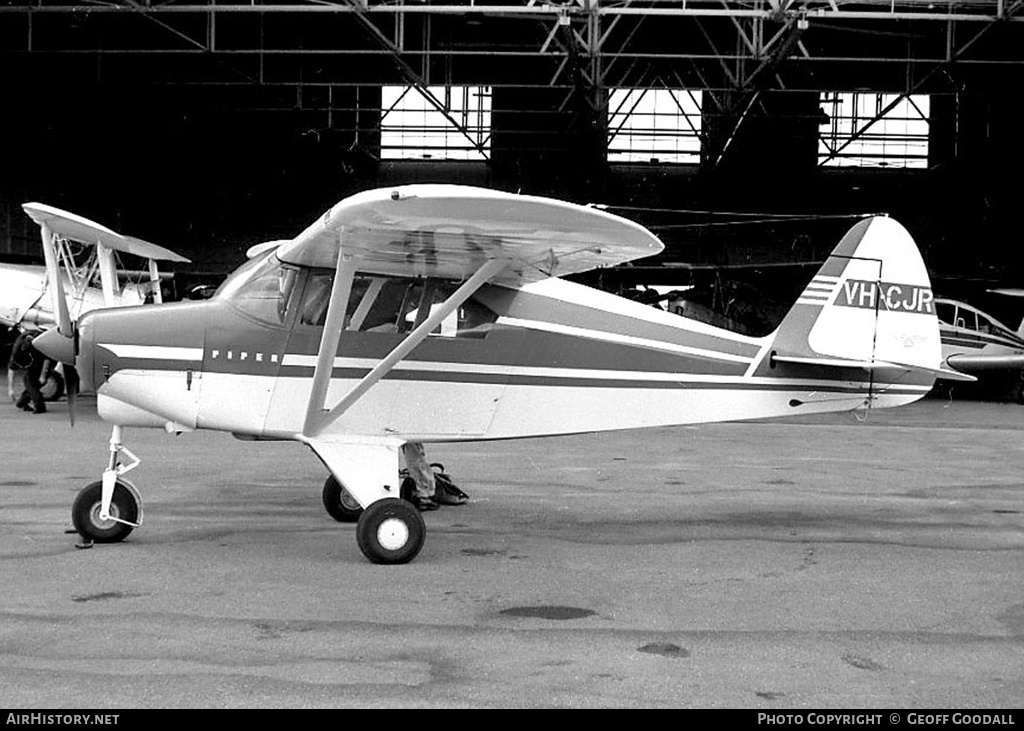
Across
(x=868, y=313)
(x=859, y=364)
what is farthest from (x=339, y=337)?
(x=868, y=313)

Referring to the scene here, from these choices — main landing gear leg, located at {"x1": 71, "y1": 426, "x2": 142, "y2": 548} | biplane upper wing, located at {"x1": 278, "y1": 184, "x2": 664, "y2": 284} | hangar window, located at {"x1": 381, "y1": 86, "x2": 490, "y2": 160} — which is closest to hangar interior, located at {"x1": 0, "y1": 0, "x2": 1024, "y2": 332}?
hangar window, located at {"x1": 381, "y1": 86, "x2": 490, "y2": 160}

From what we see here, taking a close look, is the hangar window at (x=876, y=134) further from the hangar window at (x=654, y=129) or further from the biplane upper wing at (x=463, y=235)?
the biplane upper wing at (x=463, y=235)

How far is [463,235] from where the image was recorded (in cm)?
768

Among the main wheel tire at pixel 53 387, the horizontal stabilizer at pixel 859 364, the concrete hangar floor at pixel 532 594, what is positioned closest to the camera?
the concrete hangar floor at pixel 532 594

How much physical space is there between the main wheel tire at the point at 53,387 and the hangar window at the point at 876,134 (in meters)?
22.9

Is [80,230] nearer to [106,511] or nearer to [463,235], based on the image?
[106,511]

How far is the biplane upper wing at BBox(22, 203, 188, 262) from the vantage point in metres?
11.7

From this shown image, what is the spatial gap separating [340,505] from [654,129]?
29.9 metres

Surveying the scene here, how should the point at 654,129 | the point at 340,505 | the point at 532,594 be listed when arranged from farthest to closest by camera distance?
the point at 654,129 → the point at 340,505 → the point at 532,594

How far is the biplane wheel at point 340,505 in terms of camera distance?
31.4ft

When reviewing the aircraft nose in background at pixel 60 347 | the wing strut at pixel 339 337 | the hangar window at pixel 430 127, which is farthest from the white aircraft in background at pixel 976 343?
the aircraft nose in background at pixel 60 347

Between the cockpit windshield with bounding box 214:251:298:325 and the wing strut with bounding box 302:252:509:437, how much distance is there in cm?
54

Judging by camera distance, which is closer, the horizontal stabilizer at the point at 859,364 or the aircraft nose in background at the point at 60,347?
the aircraft nose in background at the point at 60,347

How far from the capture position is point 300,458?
44.0 feet
